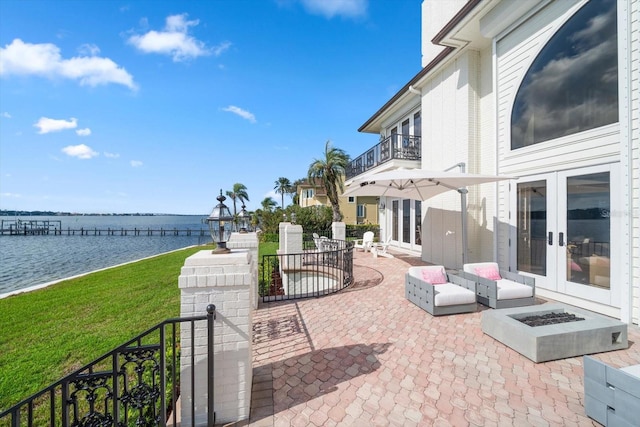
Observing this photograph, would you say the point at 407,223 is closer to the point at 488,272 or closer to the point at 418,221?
the point at 418,221

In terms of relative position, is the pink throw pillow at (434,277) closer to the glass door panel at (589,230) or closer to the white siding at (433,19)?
the glass door panel at (589,230)

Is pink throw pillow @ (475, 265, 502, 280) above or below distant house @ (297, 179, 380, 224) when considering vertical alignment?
below

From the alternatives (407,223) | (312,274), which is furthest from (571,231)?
(407,223)

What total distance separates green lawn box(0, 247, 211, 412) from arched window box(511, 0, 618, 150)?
33.8 feet

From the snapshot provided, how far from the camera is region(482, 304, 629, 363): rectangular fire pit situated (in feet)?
12.3

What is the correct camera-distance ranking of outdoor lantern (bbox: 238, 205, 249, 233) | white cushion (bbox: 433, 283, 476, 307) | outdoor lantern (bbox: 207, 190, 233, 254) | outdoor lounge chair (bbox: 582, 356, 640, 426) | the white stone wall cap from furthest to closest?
outdoor lantern (bbox: 238, 205, 249, 233)
white cushion (bbox: 433, 283, 476, 307)
outdoor lantern (bbox: 207, 190, 233, 254)
the white stone wall cap
outdoor lounge chair (bbox: 582, 356, 640, 426)

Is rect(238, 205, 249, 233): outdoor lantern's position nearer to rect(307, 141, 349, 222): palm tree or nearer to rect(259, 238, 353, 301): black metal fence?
rect(259, 238, 353, 301): black metal fence

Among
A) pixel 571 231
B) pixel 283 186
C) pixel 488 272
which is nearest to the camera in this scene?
pixel 571 231

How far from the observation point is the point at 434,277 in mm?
6242

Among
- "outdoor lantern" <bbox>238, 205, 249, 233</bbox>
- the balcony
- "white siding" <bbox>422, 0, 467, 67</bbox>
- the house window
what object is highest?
"white siding" <bbox>422, 0, 467, 67</bbox>

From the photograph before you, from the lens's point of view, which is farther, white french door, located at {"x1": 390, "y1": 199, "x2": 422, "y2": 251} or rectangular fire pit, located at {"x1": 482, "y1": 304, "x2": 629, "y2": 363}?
white french door, located at {"x1": 390, "y1": 199, "x2": 422, "y2": 251}

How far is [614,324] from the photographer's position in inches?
160

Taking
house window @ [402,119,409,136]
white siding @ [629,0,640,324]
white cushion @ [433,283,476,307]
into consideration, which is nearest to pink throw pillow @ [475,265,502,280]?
white cushion @ [433,283,476,307]

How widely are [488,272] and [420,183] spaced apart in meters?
3.58
